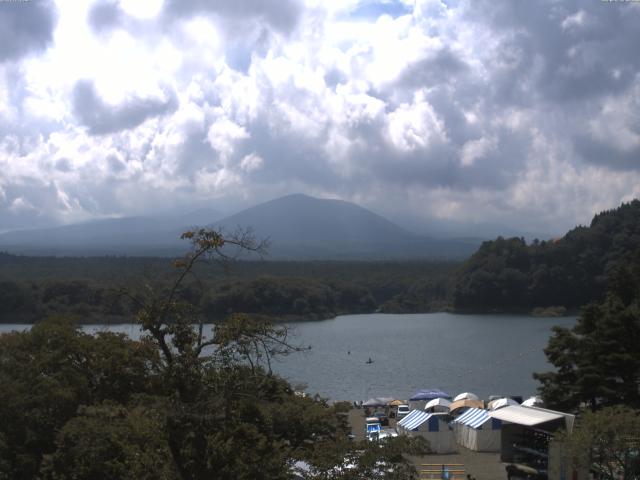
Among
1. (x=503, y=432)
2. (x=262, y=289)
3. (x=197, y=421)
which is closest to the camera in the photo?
(x=197, y=421)

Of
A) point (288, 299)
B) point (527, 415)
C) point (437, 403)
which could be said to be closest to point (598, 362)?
point (527, 415)

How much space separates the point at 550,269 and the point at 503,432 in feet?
169

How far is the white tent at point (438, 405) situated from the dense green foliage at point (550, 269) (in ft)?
135

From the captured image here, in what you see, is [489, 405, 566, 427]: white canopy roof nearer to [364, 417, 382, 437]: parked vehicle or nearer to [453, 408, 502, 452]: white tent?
[453, 408, 502, 452]: white tent

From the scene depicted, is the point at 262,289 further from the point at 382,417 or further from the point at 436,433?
the point at 436,433

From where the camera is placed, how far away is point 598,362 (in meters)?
17.0

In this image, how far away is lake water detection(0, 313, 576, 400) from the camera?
32.2 metres

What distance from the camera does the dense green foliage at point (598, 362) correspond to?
16703mm

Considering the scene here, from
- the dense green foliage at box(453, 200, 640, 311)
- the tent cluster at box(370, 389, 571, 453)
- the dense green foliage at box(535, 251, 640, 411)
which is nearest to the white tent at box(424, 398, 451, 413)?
the tent cluster at box(370, 389, 571, 453)

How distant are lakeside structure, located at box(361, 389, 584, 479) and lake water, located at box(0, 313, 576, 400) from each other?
557 cm

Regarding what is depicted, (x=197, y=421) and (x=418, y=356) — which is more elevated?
(x=197, y=421)

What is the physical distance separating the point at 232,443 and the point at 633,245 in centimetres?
6334

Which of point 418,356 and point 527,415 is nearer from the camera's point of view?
point 527,415

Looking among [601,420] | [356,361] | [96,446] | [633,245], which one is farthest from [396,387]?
[633,245]
